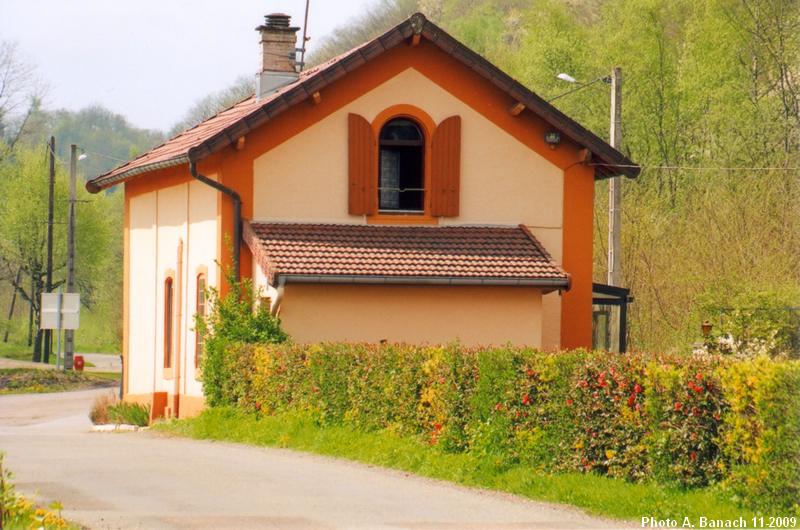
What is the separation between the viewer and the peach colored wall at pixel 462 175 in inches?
953

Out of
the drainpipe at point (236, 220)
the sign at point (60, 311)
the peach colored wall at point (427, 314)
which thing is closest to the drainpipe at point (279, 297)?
the peach colored wall at point (427, 314)

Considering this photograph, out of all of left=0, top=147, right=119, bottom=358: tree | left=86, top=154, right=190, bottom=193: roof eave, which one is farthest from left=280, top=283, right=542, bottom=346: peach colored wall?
left=0, top=147, right=119, bottom=358: tree

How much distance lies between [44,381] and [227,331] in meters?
23.4

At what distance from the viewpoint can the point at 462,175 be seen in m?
25.0

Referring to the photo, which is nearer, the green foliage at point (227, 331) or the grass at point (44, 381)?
the green foliage at point (227, 331)

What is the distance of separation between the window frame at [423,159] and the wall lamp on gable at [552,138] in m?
2.10

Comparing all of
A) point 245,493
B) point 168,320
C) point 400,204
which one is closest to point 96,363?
point 168,320

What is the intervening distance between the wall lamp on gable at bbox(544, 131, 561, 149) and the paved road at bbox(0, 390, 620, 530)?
942 centimetres

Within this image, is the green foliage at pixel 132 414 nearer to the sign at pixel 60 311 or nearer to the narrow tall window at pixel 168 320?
the narrow tall window at pixel 168 320

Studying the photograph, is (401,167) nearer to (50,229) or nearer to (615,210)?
(615,210)

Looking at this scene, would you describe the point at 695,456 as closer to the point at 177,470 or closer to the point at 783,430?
the point at 783,430

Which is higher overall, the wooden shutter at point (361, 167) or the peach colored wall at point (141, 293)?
the wooden shutter at point (361, 167)

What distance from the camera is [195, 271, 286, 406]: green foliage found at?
72.7 feet

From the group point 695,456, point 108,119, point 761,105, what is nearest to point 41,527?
point 695,456
